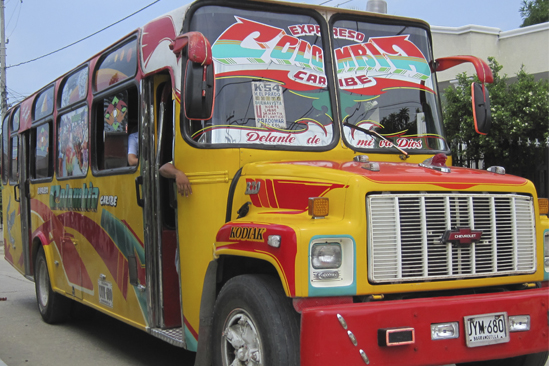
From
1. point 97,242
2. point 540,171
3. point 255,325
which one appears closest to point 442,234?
point 255,325

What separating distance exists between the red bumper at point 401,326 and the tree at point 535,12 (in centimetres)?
3147

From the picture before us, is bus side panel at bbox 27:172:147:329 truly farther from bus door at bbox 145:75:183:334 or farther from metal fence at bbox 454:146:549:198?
metal fence at bbox 454:146:549:198

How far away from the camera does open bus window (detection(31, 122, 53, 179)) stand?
27.4 feet

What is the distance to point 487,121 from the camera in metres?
5.40

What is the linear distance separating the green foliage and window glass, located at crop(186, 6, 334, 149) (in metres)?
9.17

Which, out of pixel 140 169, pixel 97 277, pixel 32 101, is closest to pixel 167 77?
pixel 140 169

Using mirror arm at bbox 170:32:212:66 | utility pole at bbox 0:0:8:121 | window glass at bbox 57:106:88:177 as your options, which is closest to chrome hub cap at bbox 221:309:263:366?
mirror arm at bbox 170:32:212:66

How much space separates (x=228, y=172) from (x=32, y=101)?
5.73m

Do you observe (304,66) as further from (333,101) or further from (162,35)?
(162,35)

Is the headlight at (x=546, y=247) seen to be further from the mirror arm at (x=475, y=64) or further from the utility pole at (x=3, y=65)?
the utility pole at (x=3, y=65)

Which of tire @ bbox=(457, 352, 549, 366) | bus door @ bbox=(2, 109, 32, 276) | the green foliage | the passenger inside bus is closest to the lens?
tire @ bbox=(457, 352, 549, 366)

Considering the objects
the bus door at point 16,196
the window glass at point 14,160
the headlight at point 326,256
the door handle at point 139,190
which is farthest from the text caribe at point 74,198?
the headlight at point 326,256

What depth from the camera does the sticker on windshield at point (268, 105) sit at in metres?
4.83

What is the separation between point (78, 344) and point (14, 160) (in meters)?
4.00
